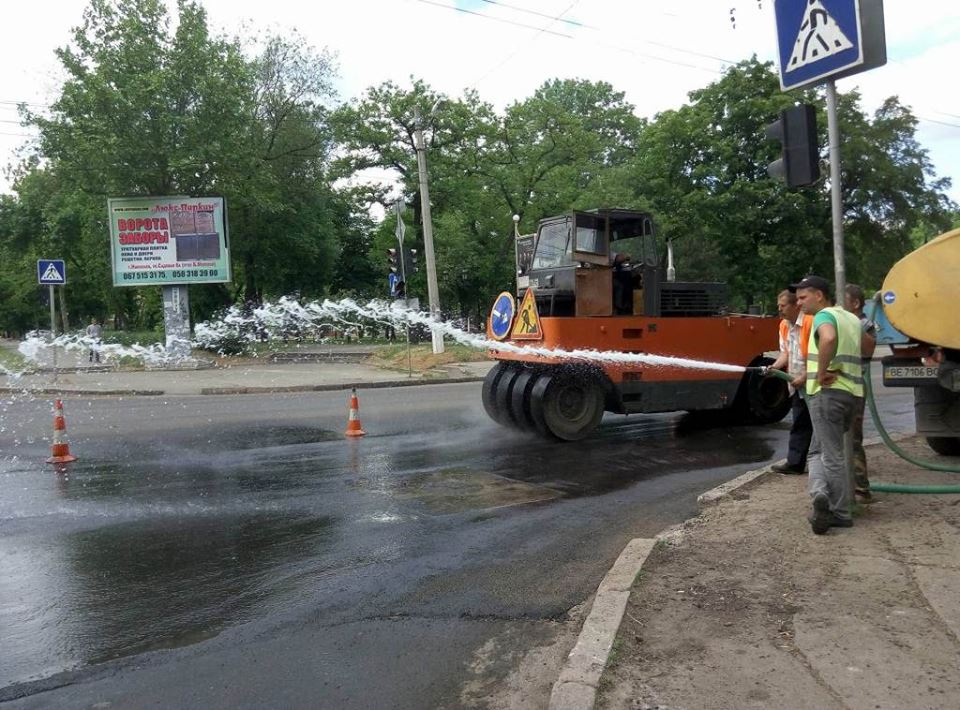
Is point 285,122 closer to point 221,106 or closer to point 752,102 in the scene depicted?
point 221,106

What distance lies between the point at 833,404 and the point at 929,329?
2436mm

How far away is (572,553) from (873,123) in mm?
33797

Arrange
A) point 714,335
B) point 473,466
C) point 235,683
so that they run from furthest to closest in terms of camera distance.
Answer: point 714,335 → point 473,466 → point 235,683

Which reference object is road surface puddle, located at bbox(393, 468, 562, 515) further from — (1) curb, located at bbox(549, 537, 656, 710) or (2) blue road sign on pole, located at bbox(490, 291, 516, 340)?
(2) blue road sign on pole, located at bbox(490, 291, 516, 340)

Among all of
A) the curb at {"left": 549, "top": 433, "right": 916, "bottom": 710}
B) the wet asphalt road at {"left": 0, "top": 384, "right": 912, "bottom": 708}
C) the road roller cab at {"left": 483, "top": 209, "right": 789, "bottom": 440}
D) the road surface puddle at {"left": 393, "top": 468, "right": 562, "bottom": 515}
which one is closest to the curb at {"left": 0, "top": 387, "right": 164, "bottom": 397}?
the wet asphalt road at {"left": 0, "top": 384, "right": 912, "bottom": 708}

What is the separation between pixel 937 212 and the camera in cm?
3369

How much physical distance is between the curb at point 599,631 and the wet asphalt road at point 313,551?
10.1 inches

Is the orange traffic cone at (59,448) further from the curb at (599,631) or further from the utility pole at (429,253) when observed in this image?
the utility pole at (429,253)

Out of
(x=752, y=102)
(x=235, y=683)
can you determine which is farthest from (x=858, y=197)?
(x=235, y=683)

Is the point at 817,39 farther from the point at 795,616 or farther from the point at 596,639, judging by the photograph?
the point at 596,639

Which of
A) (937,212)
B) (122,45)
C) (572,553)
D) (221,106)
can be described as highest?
(122,45)

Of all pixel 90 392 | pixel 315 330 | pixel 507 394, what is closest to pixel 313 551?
pixel 507 394

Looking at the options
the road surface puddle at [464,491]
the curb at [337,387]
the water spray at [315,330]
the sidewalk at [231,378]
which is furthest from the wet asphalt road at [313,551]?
the sidewalk at [231,378]

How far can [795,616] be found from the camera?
4023 millimetres
